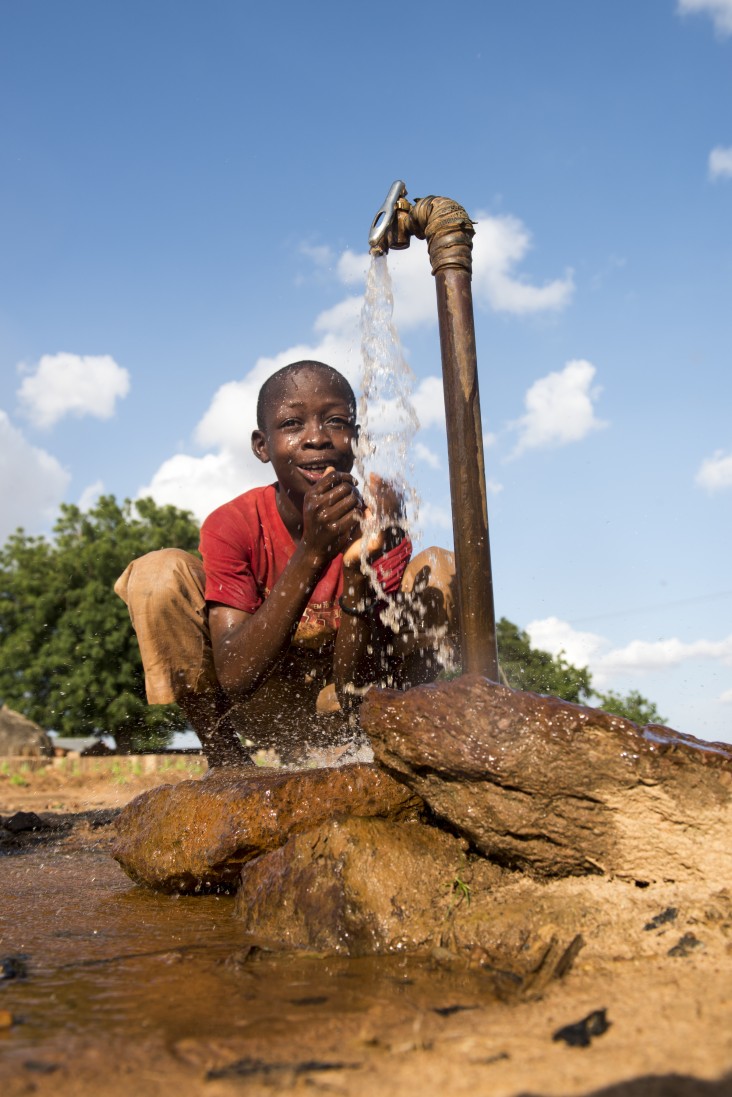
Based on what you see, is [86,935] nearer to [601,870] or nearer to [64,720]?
[601,870]

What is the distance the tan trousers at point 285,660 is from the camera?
420 centimetres

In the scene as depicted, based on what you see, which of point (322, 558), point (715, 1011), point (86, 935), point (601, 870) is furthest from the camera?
point (322, 558)

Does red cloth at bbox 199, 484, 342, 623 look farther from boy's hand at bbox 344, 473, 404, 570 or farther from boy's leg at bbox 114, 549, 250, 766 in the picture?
boy's hand at bbox 344, 473, 404, 570

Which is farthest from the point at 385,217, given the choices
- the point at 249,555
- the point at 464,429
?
the point at 249,555

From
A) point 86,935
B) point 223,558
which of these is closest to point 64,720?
point 223,558

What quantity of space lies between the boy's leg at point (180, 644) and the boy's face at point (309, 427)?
2.64 ft

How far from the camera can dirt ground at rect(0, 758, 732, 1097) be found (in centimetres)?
Result: 130

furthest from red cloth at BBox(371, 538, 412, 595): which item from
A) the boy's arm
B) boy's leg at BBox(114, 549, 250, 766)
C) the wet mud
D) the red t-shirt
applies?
the wet mud

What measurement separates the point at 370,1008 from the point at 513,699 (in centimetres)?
81

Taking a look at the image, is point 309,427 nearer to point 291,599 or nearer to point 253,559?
point 253,559

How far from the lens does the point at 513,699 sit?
2186 mm

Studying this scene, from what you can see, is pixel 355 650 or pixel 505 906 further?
A: pixel 355 650

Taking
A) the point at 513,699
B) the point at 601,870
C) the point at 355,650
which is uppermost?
the point at 355,650

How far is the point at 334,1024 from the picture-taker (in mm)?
1569
